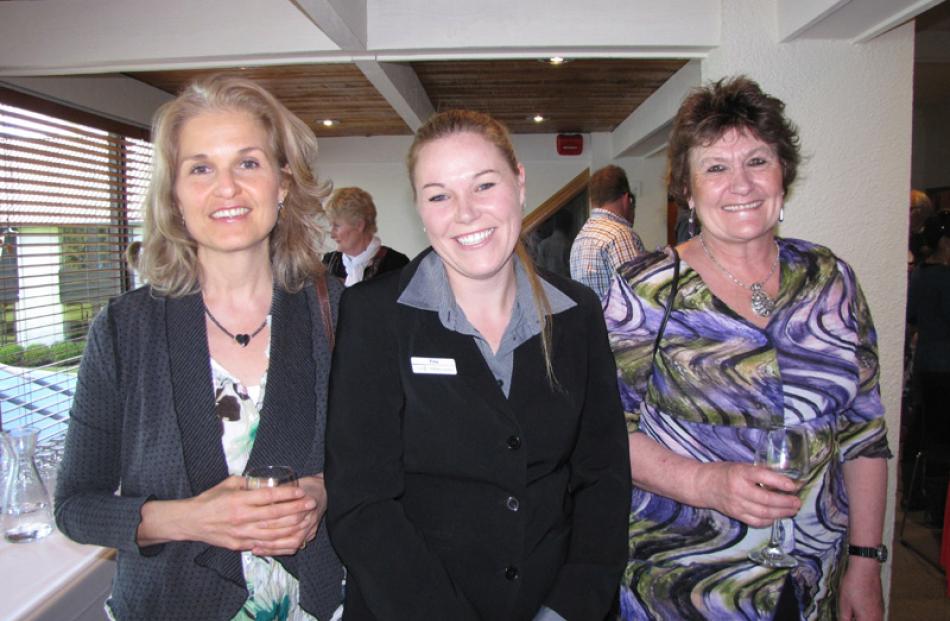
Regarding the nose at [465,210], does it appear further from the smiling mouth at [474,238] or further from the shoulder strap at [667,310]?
the shoulder strap at [667,310]

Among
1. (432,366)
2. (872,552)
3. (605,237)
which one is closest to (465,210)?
(432,366)

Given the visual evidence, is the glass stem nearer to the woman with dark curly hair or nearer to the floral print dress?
the woman with dark curly hair

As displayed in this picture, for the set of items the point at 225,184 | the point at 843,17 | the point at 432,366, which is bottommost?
the point at 432,366

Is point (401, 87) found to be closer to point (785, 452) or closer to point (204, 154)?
point (204, 154)

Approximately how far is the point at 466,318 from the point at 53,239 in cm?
346

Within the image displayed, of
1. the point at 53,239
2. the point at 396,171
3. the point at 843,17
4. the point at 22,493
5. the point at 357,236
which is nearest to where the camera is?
the point at 22,493

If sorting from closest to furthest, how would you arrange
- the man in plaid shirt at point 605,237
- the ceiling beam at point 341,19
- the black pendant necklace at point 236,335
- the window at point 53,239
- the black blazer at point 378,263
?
the black pendant necklace at point 236,335
the ceiling beam at point 341,19
the window at point 53,239
the man in plaid shirt at point 605,237
the black blazer at point 378,263

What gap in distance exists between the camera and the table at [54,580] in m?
1.44

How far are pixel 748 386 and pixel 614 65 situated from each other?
3.61 metres

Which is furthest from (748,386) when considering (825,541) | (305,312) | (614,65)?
(614,65)

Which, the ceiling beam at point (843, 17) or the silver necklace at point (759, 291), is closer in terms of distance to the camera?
the silver necklace at point (759, 291)

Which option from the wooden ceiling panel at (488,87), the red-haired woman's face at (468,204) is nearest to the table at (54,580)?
the red-haired woman's face at (468,204)

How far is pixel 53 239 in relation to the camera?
369 cm

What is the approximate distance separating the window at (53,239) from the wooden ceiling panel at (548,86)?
2233 mm
